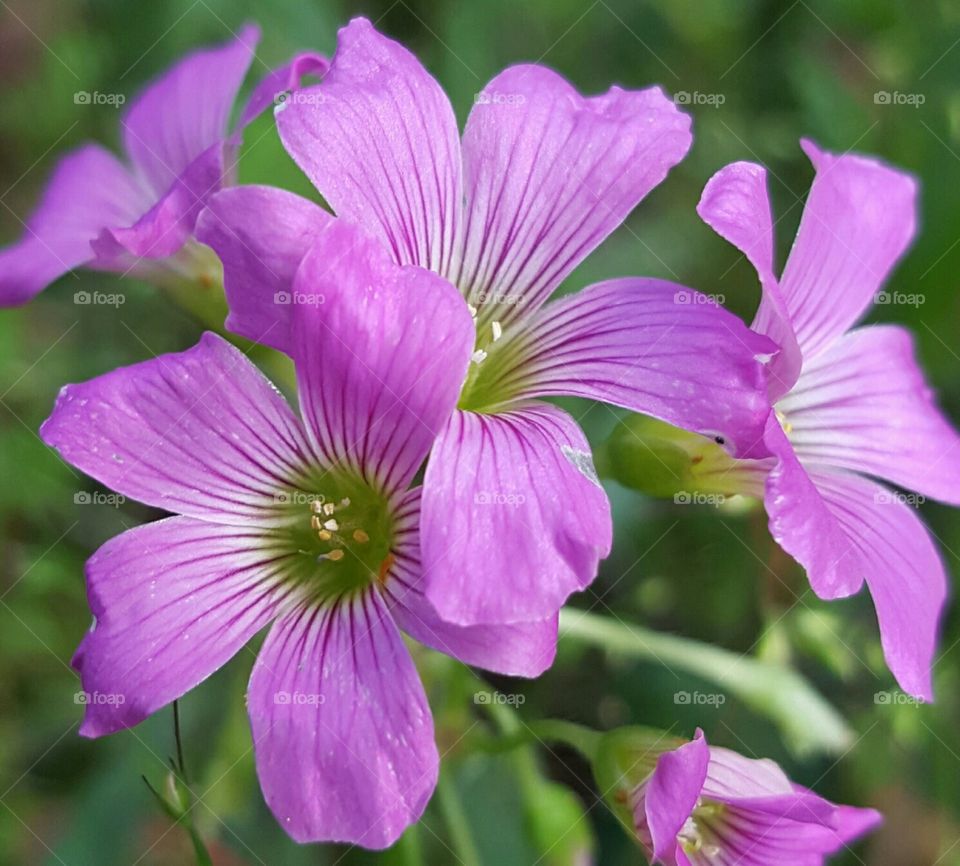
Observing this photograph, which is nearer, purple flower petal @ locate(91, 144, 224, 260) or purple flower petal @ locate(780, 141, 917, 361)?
purple flower petal @ locate(91, 144, 224, 260)

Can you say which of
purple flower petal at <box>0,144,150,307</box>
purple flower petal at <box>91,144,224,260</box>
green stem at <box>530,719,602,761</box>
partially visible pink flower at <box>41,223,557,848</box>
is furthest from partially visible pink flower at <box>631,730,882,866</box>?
purple flower petal at <box>0,144,150,307</box>

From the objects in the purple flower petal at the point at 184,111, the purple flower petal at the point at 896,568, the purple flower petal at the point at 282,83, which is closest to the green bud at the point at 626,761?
the purple flower petal at the point at 896,568

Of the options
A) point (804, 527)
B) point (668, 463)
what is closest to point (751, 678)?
point (668, 463)

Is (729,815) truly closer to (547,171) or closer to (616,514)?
(547,171)

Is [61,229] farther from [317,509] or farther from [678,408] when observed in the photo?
[678,408]

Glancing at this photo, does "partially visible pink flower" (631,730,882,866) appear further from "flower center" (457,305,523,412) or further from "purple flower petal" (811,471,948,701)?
"flower center" (457,305,523,412)
